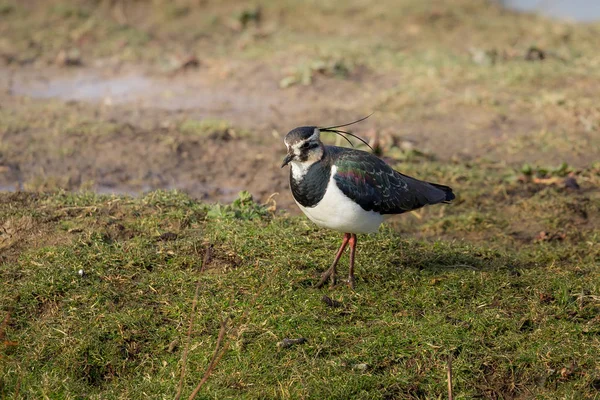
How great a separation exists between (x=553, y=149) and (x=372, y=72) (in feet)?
9.01

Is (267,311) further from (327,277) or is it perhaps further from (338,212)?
(338,212)

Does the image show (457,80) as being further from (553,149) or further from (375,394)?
(375,394)

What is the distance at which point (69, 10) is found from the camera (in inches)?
461

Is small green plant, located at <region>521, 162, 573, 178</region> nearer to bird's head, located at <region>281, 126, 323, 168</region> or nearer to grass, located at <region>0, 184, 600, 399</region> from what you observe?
grass, located at <region>0, 184, 600, 399</region>

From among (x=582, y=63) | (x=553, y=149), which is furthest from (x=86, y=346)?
(x=582, y=63)

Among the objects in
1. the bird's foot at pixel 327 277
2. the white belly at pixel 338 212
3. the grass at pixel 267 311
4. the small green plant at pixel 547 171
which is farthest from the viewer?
the small green plant at pixel 547 171

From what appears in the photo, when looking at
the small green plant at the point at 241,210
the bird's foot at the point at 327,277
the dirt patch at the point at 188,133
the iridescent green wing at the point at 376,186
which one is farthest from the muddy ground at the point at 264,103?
the bird's foot at the point at 327,277

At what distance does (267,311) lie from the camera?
4.52 meters

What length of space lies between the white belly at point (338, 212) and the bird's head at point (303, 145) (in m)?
0.15

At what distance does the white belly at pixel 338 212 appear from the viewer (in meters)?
4.49

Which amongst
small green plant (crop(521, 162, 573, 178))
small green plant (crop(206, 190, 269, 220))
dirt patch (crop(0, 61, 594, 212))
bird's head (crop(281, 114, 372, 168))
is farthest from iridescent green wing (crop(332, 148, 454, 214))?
small green plant (crop(521, 162, 573, 178))

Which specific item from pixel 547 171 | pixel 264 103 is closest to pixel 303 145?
pixel 547 171

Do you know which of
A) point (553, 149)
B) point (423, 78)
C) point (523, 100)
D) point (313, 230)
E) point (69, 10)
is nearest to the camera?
point (313, 230)

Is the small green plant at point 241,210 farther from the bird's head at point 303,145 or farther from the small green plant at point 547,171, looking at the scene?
the small green plant at point 547,171
